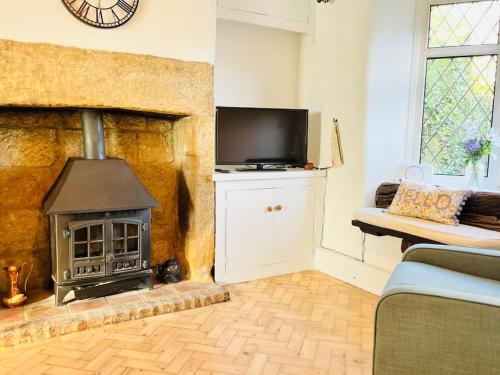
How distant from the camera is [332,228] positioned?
3.49m

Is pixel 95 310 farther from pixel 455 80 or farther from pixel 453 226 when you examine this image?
pixel 455 80

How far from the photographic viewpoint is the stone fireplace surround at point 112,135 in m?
2.43

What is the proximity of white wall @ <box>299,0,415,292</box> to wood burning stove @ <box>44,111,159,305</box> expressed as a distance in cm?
153

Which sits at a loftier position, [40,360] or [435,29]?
[435,29]

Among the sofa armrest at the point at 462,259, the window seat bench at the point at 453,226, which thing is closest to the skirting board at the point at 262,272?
the window seat bench at the point at 453,226

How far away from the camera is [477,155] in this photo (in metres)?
2.87

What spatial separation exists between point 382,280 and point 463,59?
→ 1.74 metres

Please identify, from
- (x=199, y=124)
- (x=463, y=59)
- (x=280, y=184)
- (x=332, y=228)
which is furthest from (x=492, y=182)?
(x=199, y=124)

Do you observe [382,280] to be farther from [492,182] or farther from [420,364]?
[420,364]

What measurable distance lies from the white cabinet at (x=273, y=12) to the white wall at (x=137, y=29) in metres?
0.41

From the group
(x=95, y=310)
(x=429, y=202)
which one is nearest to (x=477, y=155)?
(x=429, y=202)

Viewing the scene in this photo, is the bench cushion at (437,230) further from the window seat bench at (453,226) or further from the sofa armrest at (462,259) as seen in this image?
the sofa armrest at (462,259)

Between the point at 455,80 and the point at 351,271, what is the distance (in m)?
1.65

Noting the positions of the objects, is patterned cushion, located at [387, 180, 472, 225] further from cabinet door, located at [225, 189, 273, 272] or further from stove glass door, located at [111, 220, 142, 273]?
stove glass door, located at [111, 220, 142, 273]
